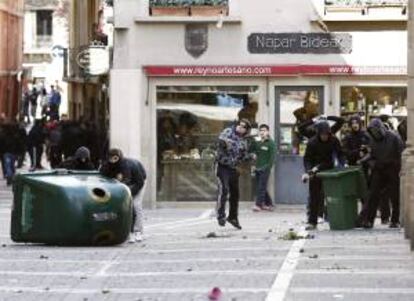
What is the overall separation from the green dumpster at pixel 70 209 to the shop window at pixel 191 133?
32.1 feet

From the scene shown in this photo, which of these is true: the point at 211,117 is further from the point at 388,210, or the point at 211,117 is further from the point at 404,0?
the point at 388,210

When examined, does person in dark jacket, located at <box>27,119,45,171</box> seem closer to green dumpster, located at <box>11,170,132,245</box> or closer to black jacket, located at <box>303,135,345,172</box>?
black jacket, located at <box>303,135,345,172</box>

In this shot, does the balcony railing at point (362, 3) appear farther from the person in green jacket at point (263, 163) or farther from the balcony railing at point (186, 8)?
the person in green jacket at point (263, 163)

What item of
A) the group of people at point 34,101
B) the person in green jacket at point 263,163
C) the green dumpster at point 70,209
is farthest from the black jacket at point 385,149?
the group of people at point 34,101

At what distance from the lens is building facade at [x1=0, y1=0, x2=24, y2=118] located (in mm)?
53287

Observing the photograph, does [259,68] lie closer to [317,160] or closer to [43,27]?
[317,160]

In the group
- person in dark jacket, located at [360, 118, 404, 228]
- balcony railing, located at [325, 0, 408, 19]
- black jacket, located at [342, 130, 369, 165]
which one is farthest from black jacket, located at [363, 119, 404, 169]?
balcony railing, located at [325, 0, 408, 19]

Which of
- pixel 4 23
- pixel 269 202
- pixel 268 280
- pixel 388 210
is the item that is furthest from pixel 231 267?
pixel 4 23

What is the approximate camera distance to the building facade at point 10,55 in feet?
175

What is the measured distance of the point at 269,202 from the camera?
→ 26578 mm

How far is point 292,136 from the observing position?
89.7 ft

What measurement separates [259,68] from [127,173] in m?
8.98

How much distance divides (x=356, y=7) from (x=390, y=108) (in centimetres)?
215

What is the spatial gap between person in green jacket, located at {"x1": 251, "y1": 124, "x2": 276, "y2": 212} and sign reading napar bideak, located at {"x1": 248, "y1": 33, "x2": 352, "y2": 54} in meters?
1.64
